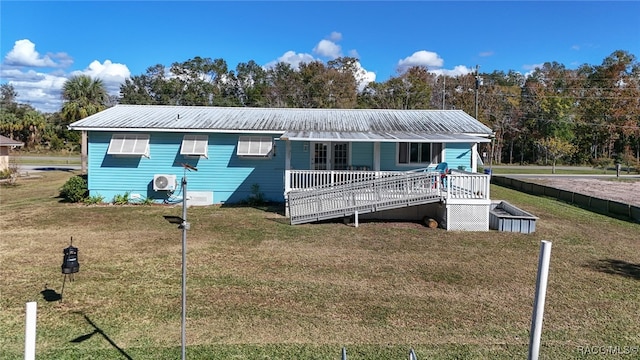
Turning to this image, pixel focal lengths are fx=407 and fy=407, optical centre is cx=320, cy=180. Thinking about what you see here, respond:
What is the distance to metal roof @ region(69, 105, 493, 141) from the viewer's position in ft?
48.5

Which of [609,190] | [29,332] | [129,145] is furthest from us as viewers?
[609,190]

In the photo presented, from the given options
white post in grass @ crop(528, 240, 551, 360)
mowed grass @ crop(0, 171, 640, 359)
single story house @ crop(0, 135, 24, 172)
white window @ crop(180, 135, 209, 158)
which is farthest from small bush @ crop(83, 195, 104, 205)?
white post in grass @ crop(528, 240, 551, 360)

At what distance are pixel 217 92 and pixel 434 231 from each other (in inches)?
1752

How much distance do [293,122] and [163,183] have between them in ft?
18.0

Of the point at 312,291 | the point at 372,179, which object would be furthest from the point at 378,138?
the point at 312,291

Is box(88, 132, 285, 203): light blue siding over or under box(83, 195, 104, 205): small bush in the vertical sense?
over

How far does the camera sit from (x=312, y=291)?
6.66 metres

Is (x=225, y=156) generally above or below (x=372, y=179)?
above

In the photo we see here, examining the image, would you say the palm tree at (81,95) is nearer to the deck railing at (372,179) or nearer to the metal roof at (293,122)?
the metal roof at (293,122)

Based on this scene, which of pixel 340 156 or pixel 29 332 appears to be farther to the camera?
pixel 340 156

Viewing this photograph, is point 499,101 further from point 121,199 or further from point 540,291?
point 540,291

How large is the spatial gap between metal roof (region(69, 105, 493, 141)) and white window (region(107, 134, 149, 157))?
1.25ft

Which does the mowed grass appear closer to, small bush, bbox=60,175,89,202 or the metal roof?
small bush, bbox=60,175,89,202

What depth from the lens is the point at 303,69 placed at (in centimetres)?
4662
